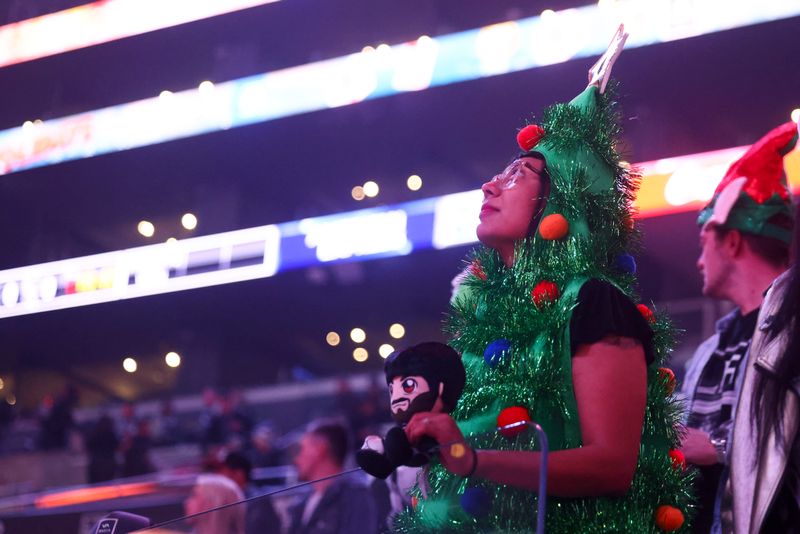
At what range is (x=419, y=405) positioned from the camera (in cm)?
128

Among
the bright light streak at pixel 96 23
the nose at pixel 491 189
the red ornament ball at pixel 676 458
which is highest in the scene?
the bright light streak at pixel 96 23

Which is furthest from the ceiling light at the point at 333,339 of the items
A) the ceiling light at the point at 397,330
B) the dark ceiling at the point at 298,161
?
the ceiling light at the point at 397,330

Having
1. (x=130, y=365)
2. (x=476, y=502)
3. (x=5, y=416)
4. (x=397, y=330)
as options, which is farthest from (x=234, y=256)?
(x=476, y=502)

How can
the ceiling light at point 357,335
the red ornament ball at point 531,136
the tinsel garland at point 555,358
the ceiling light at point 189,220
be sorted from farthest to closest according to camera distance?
the ceiling light at point 357,335
the ceiling light at point 189,220
the red ornament ball at point 531,136
the tinsel garland at point 555,358

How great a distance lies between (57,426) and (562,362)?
8536 millimetres

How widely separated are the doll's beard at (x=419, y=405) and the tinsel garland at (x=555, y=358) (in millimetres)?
71

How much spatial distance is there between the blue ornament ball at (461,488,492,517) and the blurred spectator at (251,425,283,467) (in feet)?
18.1

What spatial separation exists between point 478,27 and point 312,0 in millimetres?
1495

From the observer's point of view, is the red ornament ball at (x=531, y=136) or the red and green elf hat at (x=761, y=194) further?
the red and green elf hat at (x=761, y=194)

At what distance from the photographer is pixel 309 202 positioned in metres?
11.3

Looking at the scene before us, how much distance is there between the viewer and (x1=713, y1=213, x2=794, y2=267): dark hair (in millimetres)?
2172

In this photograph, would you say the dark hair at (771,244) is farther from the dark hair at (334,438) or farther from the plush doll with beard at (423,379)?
the dark hair at (334,438)

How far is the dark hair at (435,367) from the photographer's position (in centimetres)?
129

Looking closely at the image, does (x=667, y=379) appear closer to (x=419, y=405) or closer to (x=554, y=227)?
(x=554, y=227)
